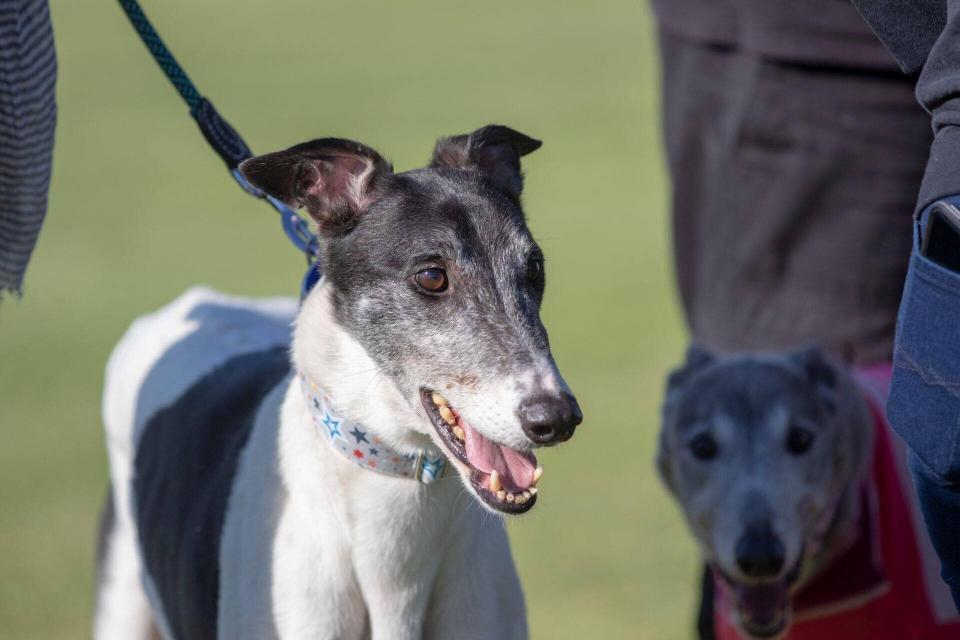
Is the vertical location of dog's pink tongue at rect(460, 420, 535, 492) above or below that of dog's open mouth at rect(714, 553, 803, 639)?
above

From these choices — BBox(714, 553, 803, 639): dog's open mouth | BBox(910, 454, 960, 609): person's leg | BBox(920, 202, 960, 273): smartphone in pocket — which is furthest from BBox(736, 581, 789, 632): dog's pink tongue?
BBox(920, 202, 960, 273): smartphone in pocket

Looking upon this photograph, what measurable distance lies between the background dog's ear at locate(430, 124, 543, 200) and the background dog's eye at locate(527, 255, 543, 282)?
0.25 meters

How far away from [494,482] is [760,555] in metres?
1.81

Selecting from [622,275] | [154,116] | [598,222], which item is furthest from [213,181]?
[622,275]

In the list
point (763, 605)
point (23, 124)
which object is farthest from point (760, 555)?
point (23, 124)

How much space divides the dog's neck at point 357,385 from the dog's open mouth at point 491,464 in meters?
0.09

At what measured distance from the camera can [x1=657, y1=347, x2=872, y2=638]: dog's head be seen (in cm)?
398

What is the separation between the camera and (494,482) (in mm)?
2346

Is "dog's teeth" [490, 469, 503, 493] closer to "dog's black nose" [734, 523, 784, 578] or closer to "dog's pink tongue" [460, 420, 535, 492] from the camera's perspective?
"dog's pink tongue" [460, 420, 535, 492]

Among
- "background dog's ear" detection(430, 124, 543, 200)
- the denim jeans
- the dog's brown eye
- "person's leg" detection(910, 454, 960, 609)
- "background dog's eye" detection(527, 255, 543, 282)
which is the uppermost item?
"background dog's ear" detection(430, 124, 543, 200)

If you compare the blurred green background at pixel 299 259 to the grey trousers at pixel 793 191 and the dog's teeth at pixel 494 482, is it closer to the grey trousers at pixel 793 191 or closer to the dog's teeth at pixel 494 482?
the dog's teeth at pixel 494 482

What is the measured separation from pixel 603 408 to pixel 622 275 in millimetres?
2226

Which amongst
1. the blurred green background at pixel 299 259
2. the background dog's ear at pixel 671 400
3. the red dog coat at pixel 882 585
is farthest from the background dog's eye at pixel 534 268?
the background dog's ear at pixel 671 400

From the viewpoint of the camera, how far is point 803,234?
468 cm
